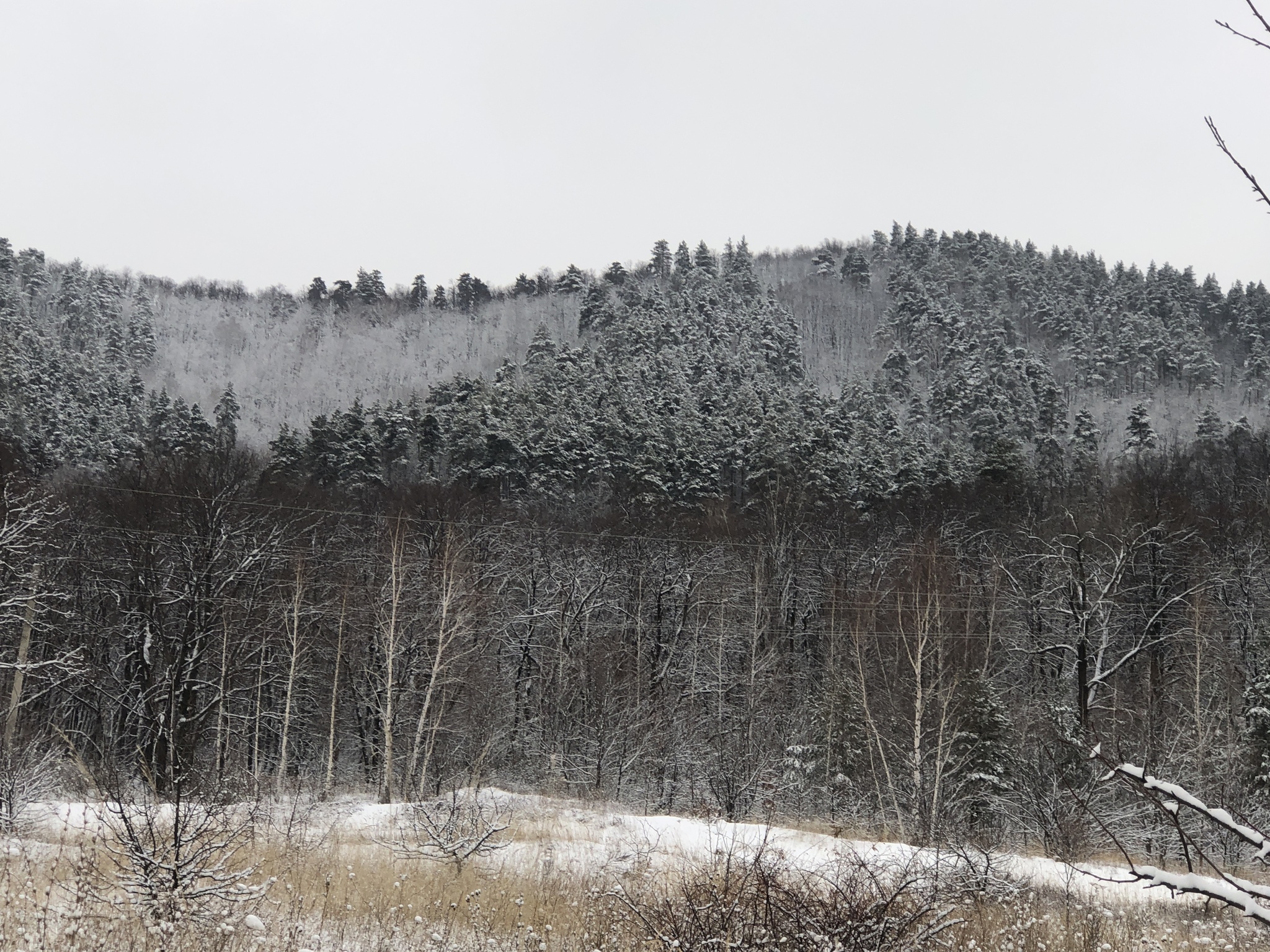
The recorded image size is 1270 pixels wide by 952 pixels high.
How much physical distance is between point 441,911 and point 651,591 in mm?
31059

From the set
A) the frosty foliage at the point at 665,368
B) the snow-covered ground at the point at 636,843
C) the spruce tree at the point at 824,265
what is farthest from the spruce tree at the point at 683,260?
the snow-covered ground at the point at 636,843

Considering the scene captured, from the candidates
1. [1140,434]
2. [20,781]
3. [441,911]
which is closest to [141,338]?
[20,781]

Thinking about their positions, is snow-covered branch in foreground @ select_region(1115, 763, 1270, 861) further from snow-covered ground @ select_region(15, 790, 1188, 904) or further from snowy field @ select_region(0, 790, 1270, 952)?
snow-covered ground @ select_region(15, 790, 1188, 904)

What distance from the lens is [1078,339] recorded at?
9338cm

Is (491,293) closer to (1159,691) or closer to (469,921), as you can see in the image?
(1159,691)

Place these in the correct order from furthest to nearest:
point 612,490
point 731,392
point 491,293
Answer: point 491,293, point 731,392, point 612,490

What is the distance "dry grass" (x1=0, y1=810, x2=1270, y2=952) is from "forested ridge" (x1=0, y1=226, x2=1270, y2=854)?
1.20 meters

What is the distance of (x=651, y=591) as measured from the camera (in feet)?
130

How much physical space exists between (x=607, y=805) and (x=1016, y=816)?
9.71m

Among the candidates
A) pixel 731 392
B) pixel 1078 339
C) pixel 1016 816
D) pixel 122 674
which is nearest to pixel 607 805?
pixel 1016 816

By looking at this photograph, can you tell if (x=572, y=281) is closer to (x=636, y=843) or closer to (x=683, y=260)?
(x=683, y=260)

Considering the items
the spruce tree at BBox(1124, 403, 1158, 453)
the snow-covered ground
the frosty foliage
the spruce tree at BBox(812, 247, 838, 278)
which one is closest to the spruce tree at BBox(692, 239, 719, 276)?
the frosty foliage

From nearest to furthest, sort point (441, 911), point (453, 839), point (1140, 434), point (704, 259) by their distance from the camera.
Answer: point (441, 911) → point (453, 839) → point (1140, 434) → point (704, 259)

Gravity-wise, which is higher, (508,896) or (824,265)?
(824,265)
